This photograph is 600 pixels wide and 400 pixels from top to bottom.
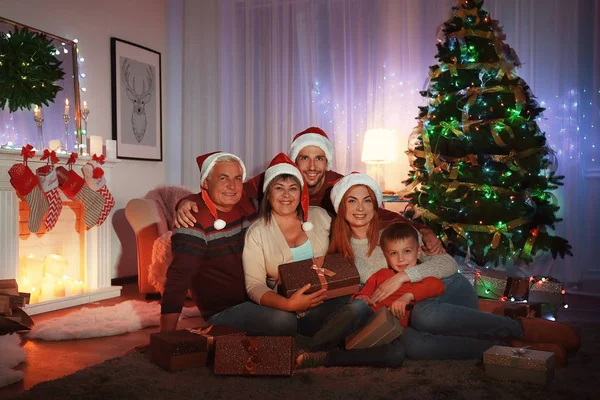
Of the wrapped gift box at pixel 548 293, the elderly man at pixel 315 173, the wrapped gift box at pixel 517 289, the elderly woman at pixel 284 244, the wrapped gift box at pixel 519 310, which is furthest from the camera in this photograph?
the wrapped gift box at pixel 517 289

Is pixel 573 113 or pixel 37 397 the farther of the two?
pixel 573 113

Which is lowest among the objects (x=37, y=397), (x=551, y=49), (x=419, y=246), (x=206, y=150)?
(x=37, y=397)

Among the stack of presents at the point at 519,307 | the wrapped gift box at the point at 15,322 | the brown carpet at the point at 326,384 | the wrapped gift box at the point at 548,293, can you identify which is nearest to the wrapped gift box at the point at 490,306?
the stack of presents at the point at 519,307

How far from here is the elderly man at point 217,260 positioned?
8.64ft

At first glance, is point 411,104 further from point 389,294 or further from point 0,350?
point 0,350

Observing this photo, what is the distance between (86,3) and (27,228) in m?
2.13

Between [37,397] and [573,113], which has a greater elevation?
[573,113]

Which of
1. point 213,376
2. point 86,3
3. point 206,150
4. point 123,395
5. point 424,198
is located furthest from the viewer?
point 206,150

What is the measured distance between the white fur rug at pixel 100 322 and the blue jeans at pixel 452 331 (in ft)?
5.67

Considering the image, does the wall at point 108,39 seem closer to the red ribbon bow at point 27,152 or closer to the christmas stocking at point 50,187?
the christmas stocking at point 50,187

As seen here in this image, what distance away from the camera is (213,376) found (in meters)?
2.35

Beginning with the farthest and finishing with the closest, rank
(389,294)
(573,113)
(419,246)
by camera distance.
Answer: (573,113)
(419,246)
(389,294)

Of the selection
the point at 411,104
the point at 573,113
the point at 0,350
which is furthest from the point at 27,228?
the point at 573,113

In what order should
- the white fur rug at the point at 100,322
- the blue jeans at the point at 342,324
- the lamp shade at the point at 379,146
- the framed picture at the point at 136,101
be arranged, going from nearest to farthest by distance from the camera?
the blue jeans at the point at 342,324 < the white fur rug at the point at 100,322 < the lamp shade at the point at 379,146 < the framed picture at the point at 136,101
